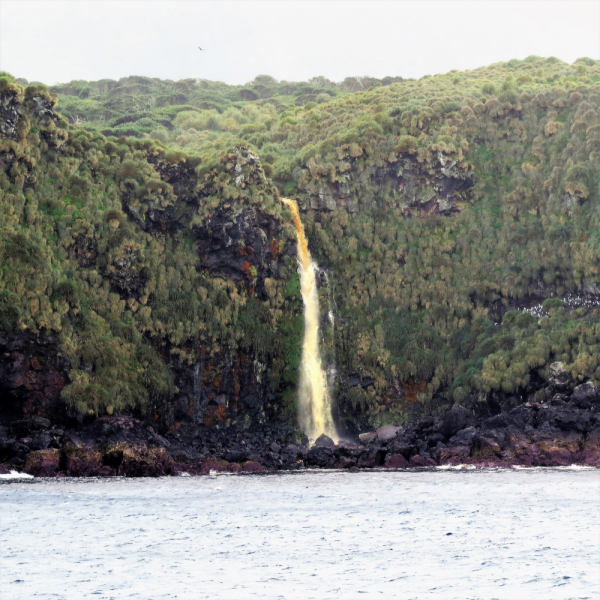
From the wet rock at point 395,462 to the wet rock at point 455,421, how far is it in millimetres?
5643

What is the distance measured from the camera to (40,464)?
2408 inches

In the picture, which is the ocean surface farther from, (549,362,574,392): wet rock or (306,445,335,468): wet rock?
(549,362,574,392): wet rock

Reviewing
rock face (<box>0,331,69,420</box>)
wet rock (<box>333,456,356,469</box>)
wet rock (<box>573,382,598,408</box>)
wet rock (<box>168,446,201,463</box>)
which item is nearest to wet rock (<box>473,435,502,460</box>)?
wet rock (<box>333,456,356,469</box>)

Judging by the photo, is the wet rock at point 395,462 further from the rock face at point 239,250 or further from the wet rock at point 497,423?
the rock face at point 239,250

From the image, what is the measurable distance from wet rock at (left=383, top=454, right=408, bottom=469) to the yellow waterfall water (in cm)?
1581

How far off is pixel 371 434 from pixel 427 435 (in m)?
10.9

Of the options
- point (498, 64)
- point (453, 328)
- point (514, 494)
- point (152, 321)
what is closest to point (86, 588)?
point (514, 494)

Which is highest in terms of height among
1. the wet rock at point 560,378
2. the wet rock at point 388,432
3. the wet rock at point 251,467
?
the wet rock at point 560,378

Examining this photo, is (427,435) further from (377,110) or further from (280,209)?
(377,110)

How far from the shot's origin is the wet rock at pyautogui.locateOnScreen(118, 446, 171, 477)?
63812 mm

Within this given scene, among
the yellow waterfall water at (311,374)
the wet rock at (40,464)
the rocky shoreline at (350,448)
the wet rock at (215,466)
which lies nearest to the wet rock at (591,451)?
the rocky shoreline at (350,448)

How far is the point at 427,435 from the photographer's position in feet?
Answer: 238

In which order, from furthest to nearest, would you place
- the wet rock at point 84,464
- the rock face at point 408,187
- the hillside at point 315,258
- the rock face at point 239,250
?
the rock face at point 408,187, the rock face at point 239,250, the hillside at point 315,258, the wet rock at point 84,464

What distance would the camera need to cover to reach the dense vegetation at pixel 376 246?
78.7 m
